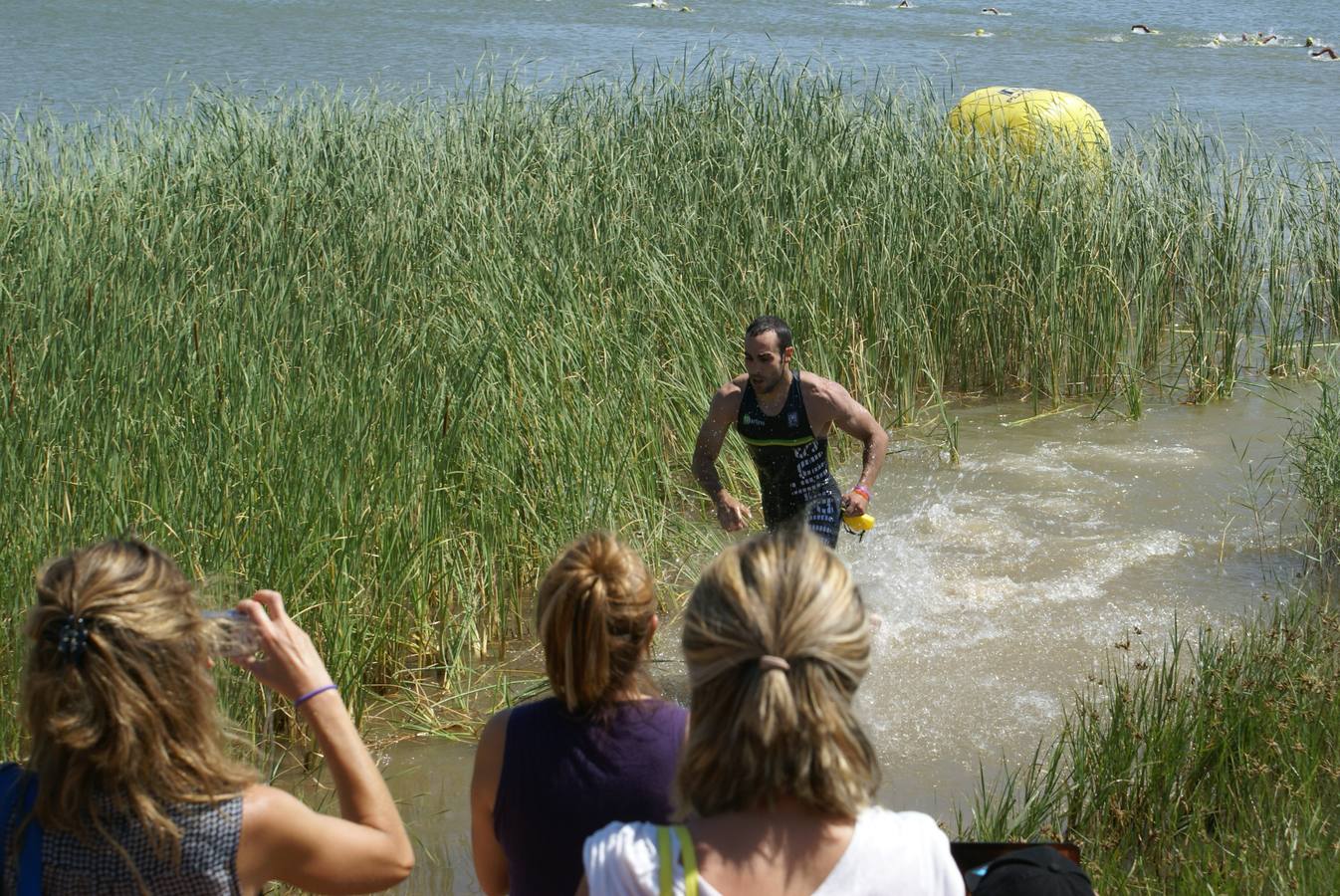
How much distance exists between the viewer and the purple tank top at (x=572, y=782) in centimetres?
235

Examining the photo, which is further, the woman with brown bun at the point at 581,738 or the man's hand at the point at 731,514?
the man's hand at the point at 731,514

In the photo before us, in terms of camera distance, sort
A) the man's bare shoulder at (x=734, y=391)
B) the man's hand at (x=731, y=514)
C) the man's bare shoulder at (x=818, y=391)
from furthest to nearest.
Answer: the man's bare shoulder at (x=734, y=391) → the man's bare shoulder at (x=818, y=391) → the man's hand at (x=731, y=514)

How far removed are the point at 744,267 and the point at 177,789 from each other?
240 inches

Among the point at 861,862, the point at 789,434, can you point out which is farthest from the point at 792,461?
the point at 861,862

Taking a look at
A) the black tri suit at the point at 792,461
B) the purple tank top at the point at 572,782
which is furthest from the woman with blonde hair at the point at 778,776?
the black tri suit at the point at 792,461

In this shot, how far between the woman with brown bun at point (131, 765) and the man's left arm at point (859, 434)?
3.49 meters

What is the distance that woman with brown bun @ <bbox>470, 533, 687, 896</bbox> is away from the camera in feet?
7.72

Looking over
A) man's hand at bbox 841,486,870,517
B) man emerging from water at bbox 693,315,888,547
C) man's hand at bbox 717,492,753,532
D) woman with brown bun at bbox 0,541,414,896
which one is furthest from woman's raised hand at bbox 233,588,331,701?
man's hand at bbox 841,486,870,517

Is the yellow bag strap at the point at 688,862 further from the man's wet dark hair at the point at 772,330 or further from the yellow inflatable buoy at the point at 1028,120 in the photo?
the yellow inflatable buoy at the point at 1028,120

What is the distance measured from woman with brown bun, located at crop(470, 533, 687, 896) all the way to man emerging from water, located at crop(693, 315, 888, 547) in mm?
2945

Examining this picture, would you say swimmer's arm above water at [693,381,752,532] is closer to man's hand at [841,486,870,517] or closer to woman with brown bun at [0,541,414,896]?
man's hand at [841,486,870,517]

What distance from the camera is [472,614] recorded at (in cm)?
544

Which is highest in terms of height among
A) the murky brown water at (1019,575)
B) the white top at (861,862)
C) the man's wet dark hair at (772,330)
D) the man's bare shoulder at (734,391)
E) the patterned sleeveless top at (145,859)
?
the white top at (861,862)

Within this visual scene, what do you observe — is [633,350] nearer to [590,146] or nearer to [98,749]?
[590,146]
